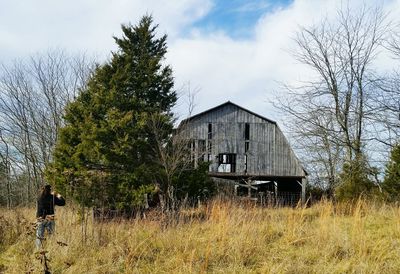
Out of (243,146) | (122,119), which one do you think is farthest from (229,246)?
(243,146)

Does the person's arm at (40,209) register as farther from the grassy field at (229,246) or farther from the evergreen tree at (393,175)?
the evergreen tree at (393,175)

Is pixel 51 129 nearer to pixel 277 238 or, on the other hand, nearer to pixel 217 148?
pixel 217 148

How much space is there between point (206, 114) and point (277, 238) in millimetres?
20870

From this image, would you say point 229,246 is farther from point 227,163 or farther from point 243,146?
point 227,163

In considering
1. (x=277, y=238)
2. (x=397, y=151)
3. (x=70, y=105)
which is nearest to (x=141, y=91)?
(x=70, y=105)

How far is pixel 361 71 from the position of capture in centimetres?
2328

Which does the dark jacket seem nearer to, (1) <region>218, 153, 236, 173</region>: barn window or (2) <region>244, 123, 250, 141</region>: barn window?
(1) <region>218, 153, 236, 173</region>: barn window

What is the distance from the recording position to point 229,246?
6145 mm

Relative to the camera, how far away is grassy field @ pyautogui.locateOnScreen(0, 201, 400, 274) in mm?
5512

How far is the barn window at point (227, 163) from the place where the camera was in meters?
27.1

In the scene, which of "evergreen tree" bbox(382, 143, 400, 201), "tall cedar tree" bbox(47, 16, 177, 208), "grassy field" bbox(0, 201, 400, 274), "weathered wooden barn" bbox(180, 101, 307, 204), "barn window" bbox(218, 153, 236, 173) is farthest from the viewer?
"barn window" bbox(218, 153, 236, 173)

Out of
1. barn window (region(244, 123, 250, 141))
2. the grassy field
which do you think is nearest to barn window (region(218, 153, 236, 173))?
barn window (region(244, 123, 250, 141))

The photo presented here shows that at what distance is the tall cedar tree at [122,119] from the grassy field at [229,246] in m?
6.57

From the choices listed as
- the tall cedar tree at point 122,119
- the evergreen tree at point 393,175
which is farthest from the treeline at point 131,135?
the evergreen tree at point 393,175
